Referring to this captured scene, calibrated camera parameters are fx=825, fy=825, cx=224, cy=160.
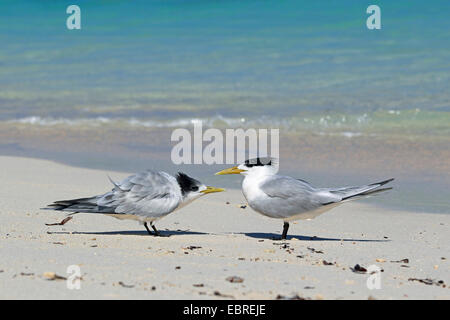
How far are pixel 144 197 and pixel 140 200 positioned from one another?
1.3 inches

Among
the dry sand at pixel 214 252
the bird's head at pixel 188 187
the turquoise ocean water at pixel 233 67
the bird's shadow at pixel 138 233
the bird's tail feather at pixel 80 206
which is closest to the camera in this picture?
the dry sand at pixel 214 252

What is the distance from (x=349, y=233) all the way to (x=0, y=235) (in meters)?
2.45

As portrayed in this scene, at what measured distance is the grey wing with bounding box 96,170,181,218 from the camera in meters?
5.49

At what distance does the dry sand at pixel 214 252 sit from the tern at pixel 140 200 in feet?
0.54

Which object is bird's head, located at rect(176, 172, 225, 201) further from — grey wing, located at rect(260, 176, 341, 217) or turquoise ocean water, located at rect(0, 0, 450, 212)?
turquoise ocean water, located at rect(0, 0, 450, 212)

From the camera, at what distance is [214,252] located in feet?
16.3

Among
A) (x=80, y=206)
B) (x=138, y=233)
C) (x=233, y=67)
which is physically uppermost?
(x=233, y=67)

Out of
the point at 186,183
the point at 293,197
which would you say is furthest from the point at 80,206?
the point at 293,197

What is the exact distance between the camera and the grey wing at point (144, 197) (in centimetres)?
549

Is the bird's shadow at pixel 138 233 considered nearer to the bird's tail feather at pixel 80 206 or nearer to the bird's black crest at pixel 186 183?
the bird's tail feather at pixel 80 206

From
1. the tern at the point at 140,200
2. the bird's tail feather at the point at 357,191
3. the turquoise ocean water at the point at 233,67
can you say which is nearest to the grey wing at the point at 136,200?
the tern at the point at 140,200

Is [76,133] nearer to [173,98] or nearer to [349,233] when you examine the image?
[173,98]

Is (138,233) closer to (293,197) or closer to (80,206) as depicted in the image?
(80,206)

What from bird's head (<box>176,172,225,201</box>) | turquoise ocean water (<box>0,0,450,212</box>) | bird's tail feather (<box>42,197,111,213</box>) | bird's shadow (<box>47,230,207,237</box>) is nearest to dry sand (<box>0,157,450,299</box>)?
bird's shadow (<box>47,230,207,237</box>)
